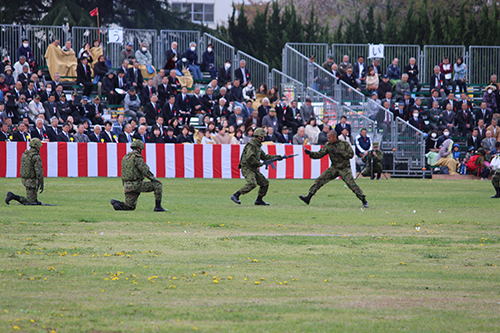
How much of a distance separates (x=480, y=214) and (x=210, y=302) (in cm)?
956

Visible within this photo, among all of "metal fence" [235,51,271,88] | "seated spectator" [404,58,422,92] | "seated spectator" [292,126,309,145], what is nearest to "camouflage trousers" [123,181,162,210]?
"seated spectator" [292,126,309,145]

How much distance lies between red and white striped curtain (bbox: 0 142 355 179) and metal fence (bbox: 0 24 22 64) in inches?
382

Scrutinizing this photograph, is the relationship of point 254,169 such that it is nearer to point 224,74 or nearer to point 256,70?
point 224,74

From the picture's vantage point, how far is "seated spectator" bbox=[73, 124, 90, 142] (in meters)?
24.2

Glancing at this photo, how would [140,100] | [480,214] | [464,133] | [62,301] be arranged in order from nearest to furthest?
[62,301]
[480,214]
[140,100]
[464,133]

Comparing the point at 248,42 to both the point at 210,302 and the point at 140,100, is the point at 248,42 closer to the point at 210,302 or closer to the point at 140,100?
the point at 140,100

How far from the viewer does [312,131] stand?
89.7ft

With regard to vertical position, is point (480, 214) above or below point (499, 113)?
below

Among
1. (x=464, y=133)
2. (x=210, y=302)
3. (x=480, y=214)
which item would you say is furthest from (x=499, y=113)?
(x=210, y=302)

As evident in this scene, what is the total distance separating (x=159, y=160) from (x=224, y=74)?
7528 millimetres

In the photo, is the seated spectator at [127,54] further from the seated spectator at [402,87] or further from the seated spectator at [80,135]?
the seated spectator at [402,87]

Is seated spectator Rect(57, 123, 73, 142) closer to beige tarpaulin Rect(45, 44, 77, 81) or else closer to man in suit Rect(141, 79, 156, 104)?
man in suit Rect(141, 79, 156, 104)

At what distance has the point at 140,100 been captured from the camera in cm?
2836

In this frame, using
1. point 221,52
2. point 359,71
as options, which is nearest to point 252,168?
point 359,71
